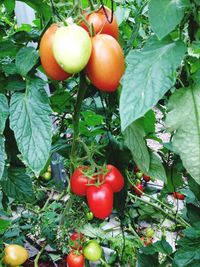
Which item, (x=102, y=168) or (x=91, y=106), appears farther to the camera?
(x=91, y=106)

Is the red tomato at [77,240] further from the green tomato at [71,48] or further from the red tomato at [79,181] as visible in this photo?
the green tomato at [71,48]

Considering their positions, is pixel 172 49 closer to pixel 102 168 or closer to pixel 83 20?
pixel 83 20

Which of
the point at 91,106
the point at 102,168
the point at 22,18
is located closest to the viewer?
the point at 102,168

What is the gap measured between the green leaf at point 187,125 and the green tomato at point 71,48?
15 centimetres

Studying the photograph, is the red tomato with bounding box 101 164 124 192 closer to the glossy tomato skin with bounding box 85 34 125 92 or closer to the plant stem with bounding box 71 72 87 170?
the plant stem with bounding box 71 72 87 170

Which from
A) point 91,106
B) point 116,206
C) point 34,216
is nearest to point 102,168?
point 116,206

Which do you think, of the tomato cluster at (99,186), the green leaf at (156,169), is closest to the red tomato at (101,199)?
the tomato cluster at (99,186)

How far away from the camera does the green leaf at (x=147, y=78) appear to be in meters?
0.43

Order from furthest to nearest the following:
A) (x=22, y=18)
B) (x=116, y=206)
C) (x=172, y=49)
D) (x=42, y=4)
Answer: (x=22, y=18) < (x=116, y=206) < (x=42, y=4) < (x=172, y=49)

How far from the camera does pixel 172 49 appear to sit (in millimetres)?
470

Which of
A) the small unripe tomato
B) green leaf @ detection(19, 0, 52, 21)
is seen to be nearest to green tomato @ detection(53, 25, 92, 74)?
green leaf @ detection(19, 0, 52, 21)

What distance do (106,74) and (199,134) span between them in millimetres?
155

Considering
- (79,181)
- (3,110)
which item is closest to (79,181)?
(79,181)

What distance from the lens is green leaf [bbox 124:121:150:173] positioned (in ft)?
2.10
